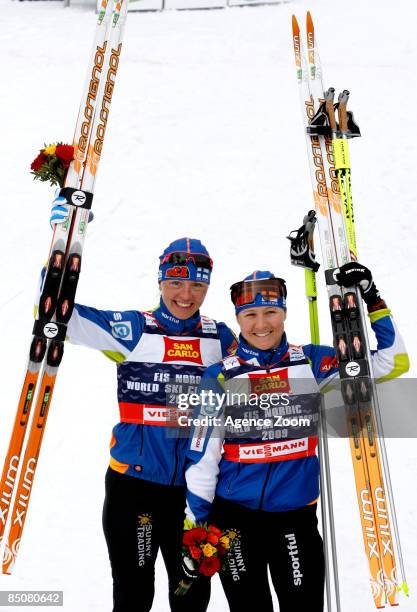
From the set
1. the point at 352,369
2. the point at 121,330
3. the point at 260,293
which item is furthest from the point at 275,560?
the point at 121,330

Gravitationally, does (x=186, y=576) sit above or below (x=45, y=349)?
below

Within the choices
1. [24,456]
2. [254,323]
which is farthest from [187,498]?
[24,456]

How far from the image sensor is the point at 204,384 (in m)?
3.35

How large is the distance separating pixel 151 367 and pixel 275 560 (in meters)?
0.98

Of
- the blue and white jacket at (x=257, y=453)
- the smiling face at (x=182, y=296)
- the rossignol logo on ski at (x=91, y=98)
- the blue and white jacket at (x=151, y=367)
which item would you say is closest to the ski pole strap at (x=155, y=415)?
the blue and white jacket at (x=151, y=367)

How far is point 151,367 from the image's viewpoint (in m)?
3.53

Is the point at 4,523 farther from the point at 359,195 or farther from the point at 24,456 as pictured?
the point at 359,195

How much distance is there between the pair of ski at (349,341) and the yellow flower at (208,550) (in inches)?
→ 32.9

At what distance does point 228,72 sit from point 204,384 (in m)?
10.6

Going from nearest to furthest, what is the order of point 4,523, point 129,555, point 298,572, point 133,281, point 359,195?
point 298,572, point 129,555, point 4,523, point 133,281, point 359,195

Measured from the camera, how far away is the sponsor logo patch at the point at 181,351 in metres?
3.55

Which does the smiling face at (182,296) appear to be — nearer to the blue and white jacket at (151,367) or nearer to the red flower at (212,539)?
the blue and white jacket at (151,367)

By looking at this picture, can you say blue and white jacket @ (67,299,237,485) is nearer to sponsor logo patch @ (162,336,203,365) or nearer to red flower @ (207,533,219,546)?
sponsor logo patch @ (162,336,203,365)

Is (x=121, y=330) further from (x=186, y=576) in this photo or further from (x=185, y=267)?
(x=186, y=576)
